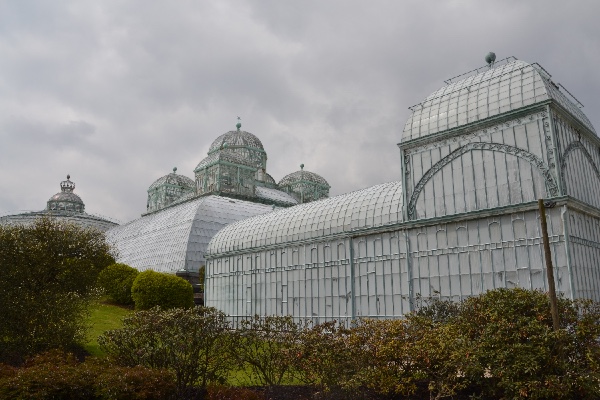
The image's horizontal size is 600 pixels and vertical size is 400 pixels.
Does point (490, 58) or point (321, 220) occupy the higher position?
point (490, 58)

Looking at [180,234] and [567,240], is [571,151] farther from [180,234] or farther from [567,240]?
[180,234]

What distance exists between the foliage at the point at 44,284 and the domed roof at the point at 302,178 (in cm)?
5743

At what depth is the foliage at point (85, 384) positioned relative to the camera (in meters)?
11.4

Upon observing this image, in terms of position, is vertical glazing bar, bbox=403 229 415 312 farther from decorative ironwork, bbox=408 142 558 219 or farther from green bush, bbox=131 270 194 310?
green bush, bbox=131 270 194 310

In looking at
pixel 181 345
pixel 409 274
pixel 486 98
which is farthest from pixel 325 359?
pixel 486 98

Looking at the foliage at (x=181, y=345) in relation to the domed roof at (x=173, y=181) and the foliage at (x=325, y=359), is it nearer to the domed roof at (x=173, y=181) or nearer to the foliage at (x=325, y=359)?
the foliage at (x=325, y=359)

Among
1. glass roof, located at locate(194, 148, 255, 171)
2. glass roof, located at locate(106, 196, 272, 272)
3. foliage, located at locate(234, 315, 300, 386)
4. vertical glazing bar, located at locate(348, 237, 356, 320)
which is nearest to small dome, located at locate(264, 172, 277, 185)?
glass roof, located at locate(194, 148, 255, 171)

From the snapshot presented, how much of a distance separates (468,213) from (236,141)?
54.9m

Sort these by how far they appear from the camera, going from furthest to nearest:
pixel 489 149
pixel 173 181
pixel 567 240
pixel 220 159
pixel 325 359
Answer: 1. pixel 173 181
2. pixel 220 159
3. pixel 489 149
4. pixel 567 240
5. pixel 325 359

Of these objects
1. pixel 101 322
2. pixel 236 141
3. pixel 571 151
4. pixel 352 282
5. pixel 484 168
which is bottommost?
pixel 101 322

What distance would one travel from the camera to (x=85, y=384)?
1184 cm

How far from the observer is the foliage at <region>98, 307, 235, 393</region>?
13.6 m

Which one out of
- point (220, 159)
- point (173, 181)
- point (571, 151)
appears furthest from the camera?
point (173, 181)

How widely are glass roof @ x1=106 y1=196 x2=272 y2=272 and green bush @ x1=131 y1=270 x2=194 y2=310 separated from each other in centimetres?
556
